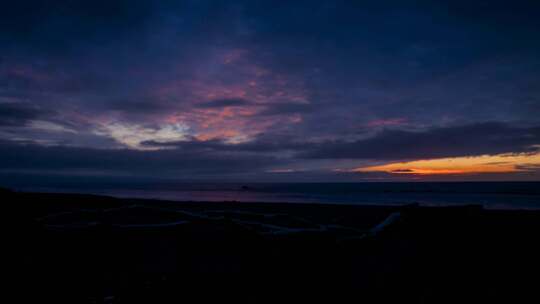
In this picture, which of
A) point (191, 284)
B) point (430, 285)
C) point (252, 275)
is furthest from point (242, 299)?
point (430, 285)

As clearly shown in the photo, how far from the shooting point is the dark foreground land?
4609 mm

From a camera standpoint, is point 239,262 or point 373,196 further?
point 373,196

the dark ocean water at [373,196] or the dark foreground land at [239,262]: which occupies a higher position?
the dark foreground land at [239,262]

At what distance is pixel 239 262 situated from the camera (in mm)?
5824

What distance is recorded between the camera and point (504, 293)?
202 inches

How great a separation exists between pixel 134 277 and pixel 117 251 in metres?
0.71

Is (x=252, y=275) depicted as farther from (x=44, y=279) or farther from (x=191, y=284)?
(x=44, y=279)

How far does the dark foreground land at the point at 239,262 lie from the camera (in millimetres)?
4609

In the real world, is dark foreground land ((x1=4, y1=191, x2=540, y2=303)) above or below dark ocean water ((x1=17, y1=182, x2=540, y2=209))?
above

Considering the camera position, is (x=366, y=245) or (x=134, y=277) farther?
(x=366, y=245)

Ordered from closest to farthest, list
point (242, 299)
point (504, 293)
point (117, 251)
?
point (242, 299), point (504, 293), point (117, 251)

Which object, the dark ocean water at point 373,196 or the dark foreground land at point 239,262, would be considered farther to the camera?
the dark ocean water at point 373,196

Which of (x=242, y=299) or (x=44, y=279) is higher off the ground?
(x=44, y=279)

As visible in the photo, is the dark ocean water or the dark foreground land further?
the dark ocean water
